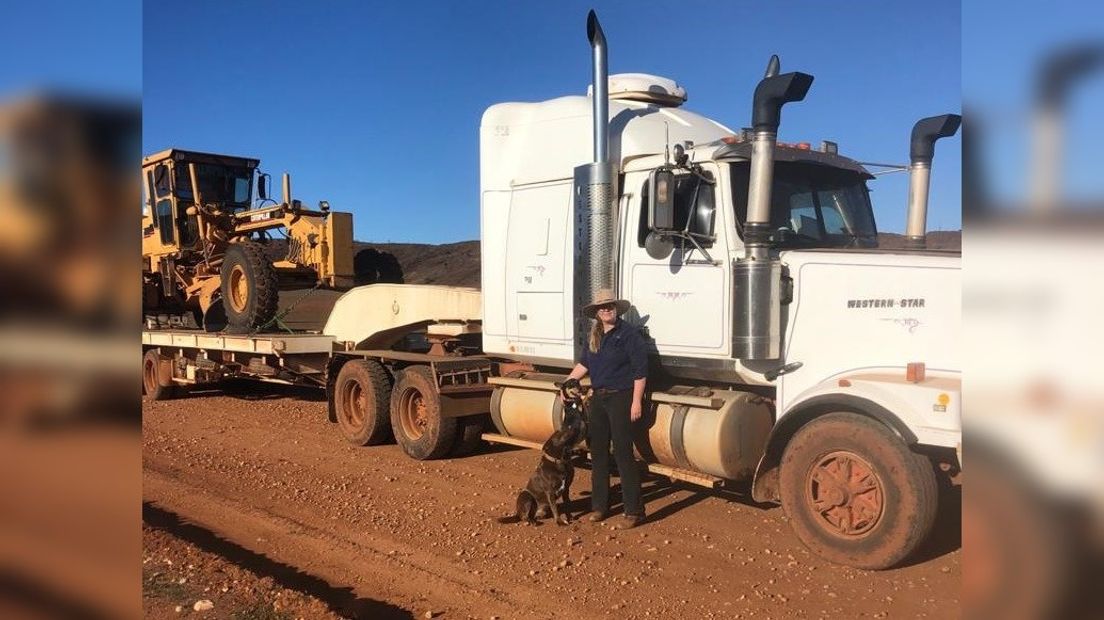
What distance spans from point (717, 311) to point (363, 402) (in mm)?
4913

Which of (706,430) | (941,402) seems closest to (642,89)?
(706,430)

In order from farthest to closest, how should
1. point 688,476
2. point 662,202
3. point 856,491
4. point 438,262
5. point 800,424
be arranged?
1. point 438,262
2. point 688,476
3. point 662,202
4. point 800,424
5. point 856,491

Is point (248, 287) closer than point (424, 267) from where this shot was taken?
Yes

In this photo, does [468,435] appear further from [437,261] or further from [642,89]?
[437,261]

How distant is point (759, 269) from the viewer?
18.4 feet

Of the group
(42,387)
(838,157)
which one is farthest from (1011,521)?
(838,157)

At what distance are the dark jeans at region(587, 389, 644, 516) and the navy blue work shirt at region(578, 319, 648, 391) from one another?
101mm

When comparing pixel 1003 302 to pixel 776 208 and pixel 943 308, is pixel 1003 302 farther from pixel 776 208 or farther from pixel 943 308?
pixel 776 208

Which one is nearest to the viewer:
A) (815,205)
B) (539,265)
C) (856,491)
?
(856,491)

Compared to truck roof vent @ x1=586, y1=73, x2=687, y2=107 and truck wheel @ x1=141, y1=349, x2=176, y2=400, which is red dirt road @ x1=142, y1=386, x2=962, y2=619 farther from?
truck wheel @ x1=141, y1=349, x2=176, y2=400

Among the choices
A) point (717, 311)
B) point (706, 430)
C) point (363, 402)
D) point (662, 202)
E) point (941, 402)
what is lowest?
point (363, 402)

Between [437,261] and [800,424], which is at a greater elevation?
[437,261]

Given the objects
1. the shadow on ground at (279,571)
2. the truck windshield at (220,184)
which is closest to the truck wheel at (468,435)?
the shadow on ground at (279,571)

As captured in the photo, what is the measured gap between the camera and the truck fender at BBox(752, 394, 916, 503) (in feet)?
15.8
